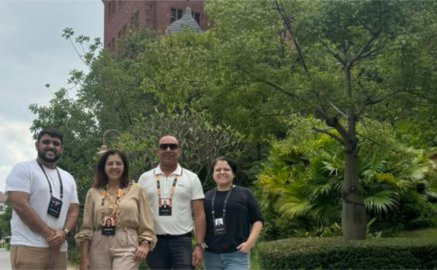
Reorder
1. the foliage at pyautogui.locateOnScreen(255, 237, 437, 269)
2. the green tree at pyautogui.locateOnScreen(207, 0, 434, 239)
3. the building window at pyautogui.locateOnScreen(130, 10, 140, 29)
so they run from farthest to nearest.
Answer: the building window at pyautogui.locateOnScreen(130, 10, 140, 29)
the foliage at pyautogui.locateOnScreen(255, 237, 437, 269)
the green tree at pyautogui.locateOnScreen(207, 0, 434, 239)

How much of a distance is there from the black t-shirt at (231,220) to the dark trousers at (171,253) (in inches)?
9.0

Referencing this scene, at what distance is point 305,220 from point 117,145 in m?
5.84

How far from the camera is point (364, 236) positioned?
11484mm

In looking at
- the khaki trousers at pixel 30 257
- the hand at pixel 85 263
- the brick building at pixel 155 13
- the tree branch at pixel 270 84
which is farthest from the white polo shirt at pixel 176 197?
the brick building at pixel 155 13

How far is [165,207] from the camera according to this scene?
5602 mm

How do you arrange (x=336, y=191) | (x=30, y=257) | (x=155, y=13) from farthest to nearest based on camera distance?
(x=155, y=13) → (x=336, y=191) → (x=30, y=257)

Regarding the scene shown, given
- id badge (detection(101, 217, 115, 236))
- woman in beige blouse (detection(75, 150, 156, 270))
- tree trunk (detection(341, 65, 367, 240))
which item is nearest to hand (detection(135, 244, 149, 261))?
woman in beige blouse (detection(75, 150, 156, 270))

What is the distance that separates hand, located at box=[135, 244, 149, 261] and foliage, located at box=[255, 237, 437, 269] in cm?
556

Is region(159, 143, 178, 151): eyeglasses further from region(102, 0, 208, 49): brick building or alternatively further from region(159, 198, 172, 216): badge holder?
region(102, 0, 208, 49): brick building

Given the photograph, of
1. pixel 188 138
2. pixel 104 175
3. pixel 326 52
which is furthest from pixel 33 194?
pixel 188 138

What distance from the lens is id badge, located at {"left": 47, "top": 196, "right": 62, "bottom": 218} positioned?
5.30m

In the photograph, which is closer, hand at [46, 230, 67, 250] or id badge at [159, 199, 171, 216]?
hand at [46, 230, 67, 250]

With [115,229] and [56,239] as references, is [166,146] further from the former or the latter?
[56,239]

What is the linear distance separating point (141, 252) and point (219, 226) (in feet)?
2.50
